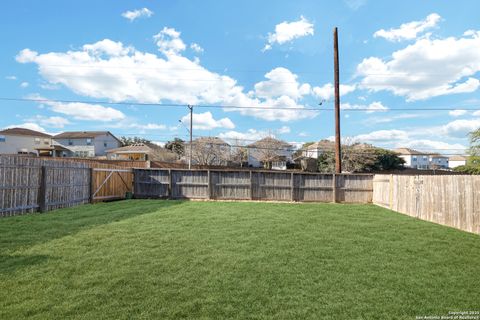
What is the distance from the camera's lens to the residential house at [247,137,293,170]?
4038 centimetres

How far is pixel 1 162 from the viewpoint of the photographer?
8602 mm

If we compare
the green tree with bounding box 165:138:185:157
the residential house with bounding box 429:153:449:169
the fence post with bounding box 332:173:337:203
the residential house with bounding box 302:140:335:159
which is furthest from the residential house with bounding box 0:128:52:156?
the residential house with bounding box 429:153:449:169

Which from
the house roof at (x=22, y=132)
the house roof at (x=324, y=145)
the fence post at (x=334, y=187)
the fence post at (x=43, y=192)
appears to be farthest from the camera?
the house roof at (x=324, y=145)

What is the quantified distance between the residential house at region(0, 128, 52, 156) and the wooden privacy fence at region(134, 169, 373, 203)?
3431cm

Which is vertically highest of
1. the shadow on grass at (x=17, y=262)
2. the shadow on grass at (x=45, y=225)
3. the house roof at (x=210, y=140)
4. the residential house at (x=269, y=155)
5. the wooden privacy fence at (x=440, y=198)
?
the house roof at (x=210, y=140)

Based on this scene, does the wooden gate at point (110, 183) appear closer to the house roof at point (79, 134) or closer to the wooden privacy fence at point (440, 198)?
the wooden privacy fence at point (440, 198)

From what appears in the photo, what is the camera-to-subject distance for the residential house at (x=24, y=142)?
40.1 meters

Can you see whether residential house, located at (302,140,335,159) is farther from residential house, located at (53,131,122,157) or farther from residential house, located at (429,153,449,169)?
residential house, located at (53,131,122,157)

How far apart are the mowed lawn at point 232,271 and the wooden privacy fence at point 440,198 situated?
718mm

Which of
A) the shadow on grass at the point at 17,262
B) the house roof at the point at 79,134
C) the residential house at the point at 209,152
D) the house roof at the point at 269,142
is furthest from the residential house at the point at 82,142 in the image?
the shadow on grass at the point at 17,262

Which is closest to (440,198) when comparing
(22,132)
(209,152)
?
(209,152)

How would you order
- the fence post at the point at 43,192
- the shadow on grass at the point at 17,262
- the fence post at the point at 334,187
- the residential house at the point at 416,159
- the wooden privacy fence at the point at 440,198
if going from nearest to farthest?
1. the shadow on grass at the point at 17,262
2. the wooden privacy fence at the point at 440,198
3. the fence post at the point at 43,192
4. the fence post at the point at 334,187
5. the residential house at the point at 416,159

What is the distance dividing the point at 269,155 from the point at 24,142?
114 feet

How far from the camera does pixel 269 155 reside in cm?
4047
